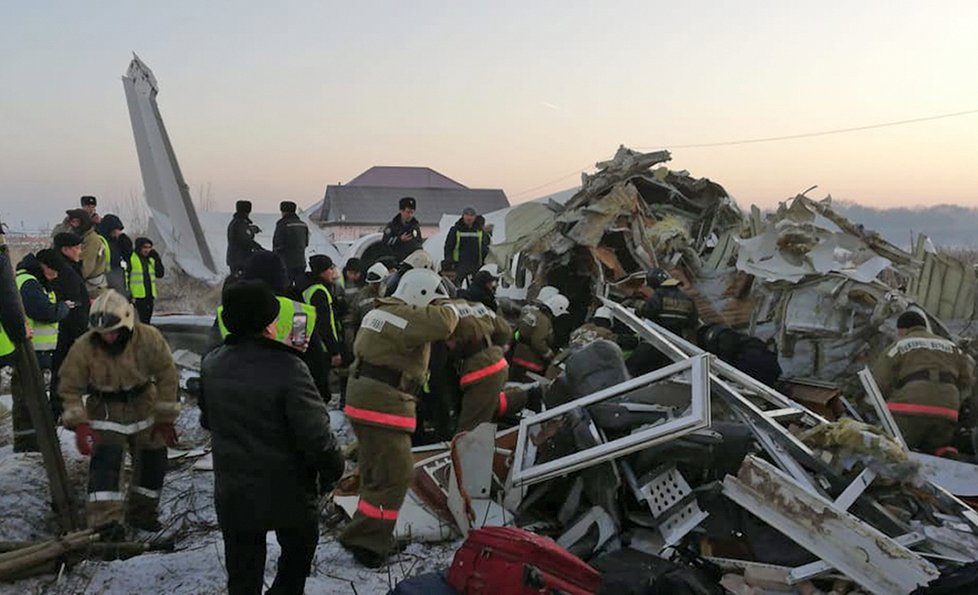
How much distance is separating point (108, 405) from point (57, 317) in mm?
1980

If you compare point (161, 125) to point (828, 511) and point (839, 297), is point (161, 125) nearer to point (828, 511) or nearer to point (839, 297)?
point (839, 297)

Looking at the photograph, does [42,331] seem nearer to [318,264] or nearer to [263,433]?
[318,264]

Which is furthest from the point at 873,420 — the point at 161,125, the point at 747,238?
the point at 161,125

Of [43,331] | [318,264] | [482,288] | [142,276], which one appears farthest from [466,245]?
[43,331]

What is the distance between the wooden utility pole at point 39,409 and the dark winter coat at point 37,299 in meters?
1.62

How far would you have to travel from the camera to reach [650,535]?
152 inches

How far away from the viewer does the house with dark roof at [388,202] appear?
39781mm

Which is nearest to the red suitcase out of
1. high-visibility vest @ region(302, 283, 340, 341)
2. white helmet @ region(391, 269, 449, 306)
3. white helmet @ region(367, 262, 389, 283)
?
white helmet @ region(391, 269, 449, 306)

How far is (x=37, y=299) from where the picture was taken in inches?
217

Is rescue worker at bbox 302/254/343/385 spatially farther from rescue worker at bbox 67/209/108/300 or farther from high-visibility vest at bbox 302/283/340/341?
rescue worker at bbox 67/209/108/300

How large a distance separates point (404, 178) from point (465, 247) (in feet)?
139

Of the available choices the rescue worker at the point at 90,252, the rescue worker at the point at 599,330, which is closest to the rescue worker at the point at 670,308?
the rescue worker at the point at 599,330

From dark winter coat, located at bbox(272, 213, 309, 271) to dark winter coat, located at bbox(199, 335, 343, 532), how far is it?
5.54 m

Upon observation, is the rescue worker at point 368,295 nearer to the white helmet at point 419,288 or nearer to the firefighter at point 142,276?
the white helmet at point 419,288
